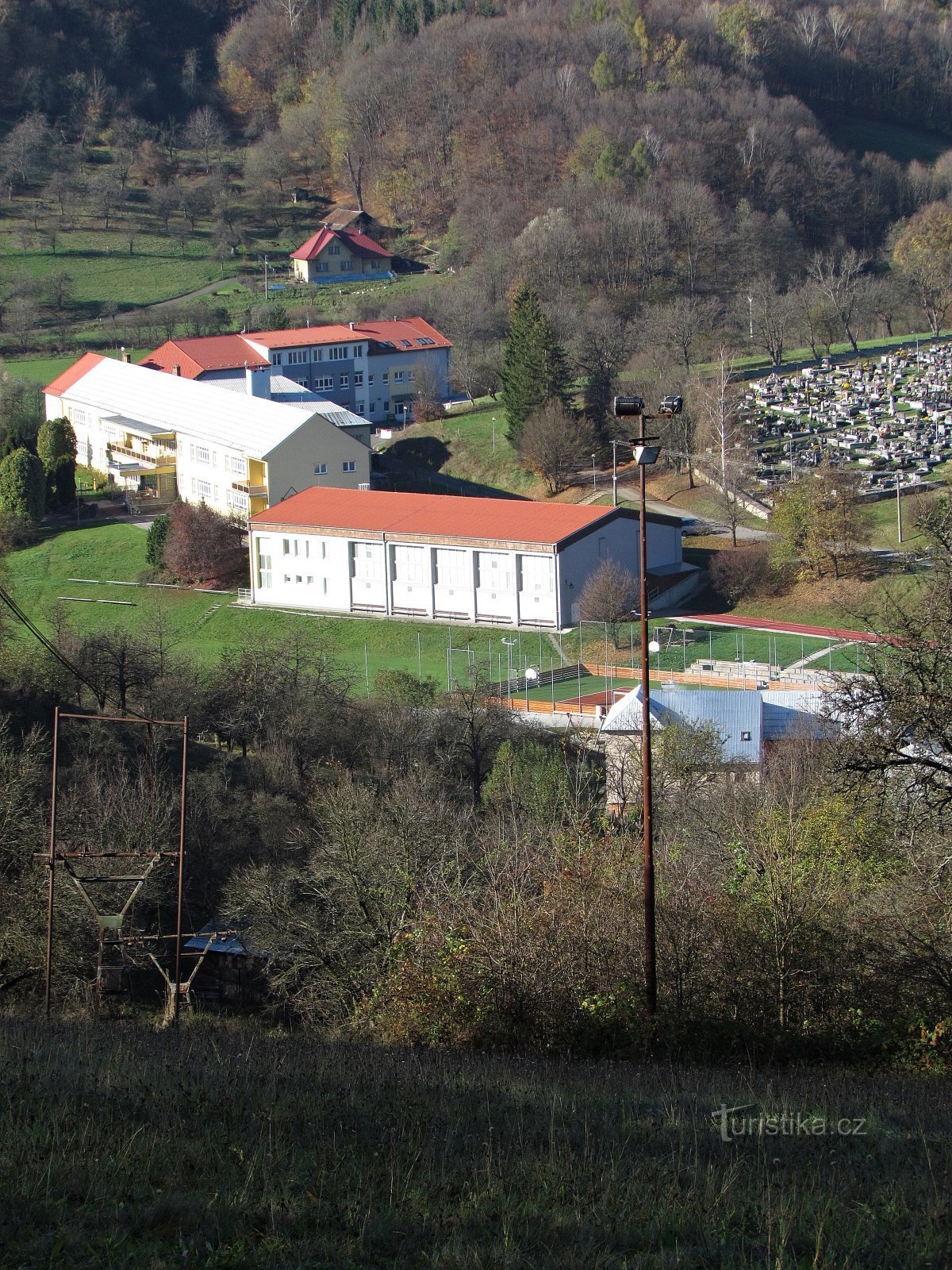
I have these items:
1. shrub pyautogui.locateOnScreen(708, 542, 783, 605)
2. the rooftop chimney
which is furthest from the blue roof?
the rooftop chimney

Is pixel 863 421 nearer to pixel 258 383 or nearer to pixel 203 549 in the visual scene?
pixel 258 383

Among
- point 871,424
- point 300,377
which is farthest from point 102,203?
point 871,424

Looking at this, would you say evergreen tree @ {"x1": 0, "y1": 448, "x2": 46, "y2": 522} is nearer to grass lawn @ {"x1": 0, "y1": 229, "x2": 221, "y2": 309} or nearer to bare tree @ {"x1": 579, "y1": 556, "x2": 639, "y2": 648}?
bare tree @ {"x1": 579, "y1": 556, "x2": 639, "y2": 648}

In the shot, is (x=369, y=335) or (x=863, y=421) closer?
(x=863, y=421)

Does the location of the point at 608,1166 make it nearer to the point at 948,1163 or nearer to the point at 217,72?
the point at 948,1163

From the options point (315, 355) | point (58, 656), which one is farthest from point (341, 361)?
point (58, 656)
